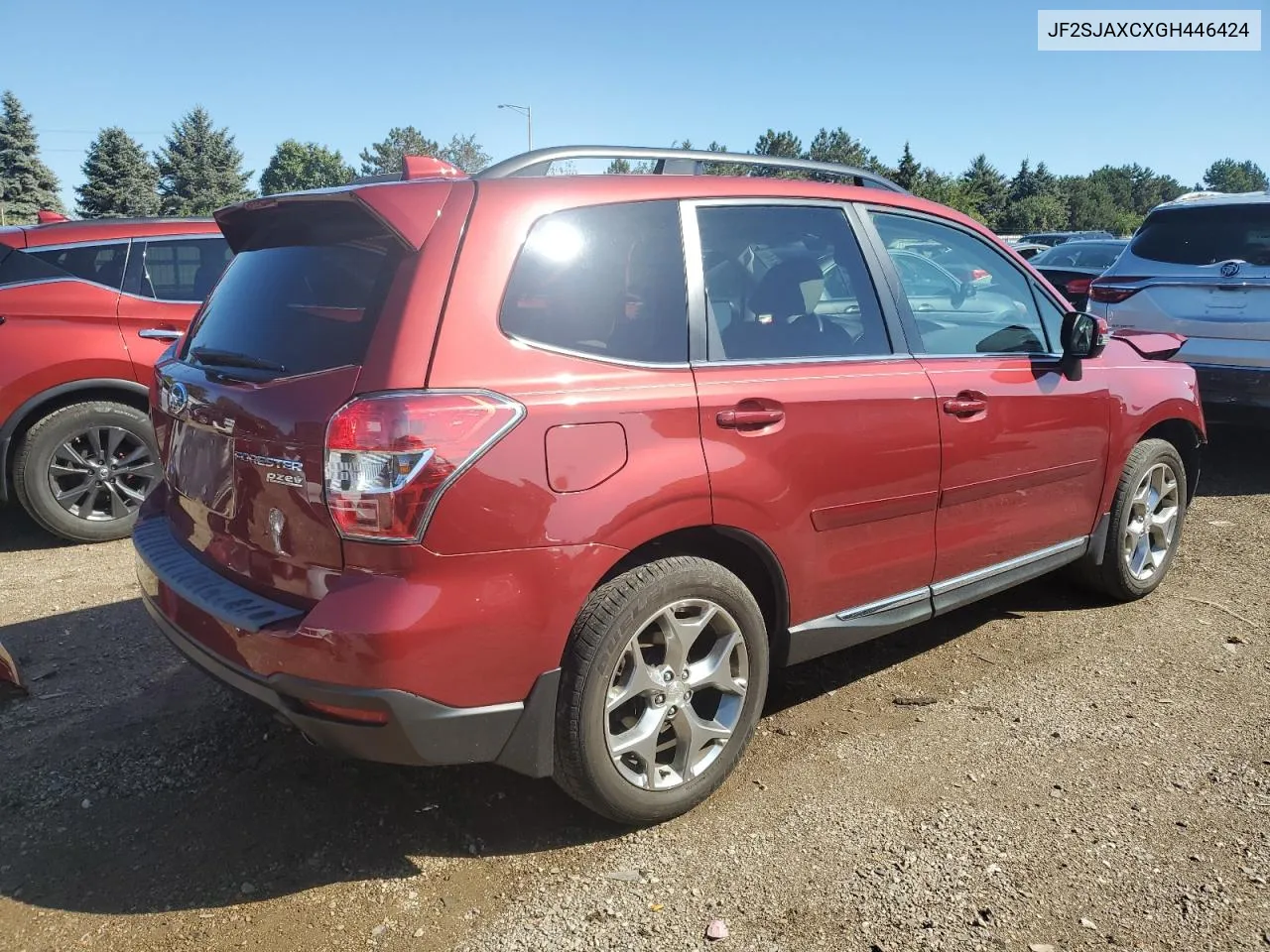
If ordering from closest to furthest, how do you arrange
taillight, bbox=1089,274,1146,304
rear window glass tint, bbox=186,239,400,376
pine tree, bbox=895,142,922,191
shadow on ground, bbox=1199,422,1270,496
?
rear window glass tint, bbox=186,239,400,376 < shadow on ground, bbox=1199,422,1270,496 < taillight, bbox=1089,274,1146,304 < pine tree, bbox=895,142,922,191

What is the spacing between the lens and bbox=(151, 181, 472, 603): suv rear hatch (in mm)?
2367

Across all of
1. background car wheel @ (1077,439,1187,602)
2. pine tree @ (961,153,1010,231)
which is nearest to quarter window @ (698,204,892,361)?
background car wheel @ (1077,439,1187,602)

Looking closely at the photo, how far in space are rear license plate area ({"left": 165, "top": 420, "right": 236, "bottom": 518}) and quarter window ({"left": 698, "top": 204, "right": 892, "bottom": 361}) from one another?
54.7 inches

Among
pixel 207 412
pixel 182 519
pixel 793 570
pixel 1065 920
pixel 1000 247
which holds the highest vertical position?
pixel 1000 247

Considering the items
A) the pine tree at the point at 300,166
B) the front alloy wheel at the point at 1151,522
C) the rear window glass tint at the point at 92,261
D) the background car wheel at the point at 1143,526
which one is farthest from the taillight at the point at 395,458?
the pine tree at the point at 300,166

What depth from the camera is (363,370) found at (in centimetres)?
234

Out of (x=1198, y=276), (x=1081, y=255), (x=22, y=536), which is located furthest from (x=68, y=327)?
(x=1081, y=255)

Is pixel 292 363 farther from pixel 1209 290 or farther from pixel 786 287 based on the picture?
pixel 1209 290

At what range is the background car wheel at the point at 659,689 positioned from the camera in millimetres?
2543

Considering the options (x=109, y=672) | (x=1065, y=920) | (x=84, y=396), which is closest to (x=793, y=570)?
(x=1065, y=920)

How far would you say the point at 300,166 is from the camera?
110 m

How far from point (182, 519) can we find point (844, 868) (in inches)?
86.0

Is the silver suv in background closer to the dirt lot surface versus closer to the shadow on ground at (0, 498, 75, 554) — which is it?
the dirt lot surface

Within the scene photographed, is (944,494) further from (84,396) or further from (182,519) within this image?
(84,396)
